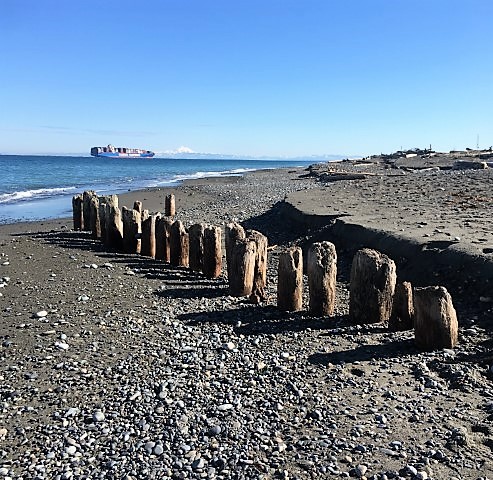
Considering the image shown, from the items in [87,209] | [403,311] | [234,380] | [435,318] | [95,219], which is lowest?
[234,380]

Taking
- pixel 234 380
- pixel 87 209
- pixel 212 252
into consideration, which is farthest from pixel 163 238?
pixel 234 380

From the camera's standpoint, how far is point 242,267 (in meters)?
8.75

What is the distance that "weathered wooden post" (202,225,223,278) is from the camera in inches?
407

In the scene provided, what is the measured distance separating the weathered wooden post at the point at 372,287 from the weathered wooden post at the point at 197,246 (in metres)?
4.40

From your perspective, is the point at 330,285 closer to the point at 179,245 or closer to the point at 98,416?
the point at 98,416

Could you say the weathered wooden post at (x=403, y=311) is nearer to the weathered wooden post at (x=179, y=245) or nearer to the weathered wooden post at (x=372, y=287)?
the weathered wooden post at (x=372, y=287)

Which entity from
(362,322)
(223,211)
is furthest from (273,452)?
(223,211)

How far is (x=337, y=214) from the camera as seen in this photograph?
543 inches

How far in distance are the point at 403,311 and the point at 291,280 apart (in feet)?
5.92

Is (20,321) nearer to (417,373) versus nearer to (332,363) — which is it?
(332,363)

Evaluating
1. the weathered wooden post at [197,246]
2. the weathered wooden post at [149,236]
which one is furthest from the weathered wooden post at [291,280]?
the weathered wooden post at [149,236]

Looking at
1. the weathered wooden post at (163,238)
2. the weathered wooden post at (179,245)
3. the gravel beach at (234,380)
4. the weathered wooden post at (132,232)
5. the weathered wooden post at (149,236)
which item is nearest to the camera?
the gravel beach at (234,380)

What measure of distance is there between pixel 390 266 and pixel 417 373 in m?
1.84

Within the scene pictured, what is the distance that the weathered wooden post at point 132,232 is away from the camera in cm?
1299
